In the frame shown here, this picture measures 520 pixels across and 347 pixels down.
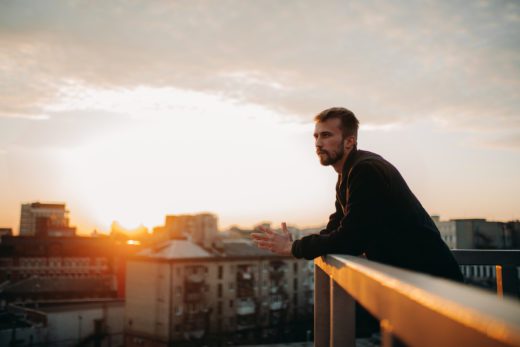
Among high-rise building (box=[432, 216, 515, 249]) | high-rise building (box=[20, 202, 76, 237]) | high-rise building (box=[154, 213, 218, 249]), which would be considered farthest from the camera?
high-rise building (box=[20, 202, 76, 237])

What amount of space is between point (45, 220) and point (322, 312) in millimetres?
72701

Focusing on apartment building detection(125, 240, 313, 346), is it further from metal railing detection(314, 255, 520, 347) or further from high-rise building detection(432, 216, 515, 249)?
metal railing detection(314, 255, 520, 347)

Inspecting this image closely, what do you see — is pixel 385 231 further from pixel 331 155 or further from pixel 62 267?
pixel 62 267

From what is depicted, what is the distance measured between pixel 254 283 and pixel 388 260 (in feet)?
166

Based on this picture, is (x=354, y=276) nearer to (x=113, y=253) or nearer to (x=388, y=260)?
(x=388, y=260)

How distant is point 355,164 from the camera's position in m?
2.33

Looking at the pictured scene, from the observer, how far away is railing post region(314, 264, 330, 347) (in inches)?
79.4

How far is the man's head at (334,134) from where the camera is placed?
281 centimetres

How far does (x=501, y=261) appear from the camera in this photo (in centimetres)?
252

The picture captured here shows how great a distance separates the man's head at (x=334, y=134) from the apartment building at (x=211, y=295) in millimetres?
42753

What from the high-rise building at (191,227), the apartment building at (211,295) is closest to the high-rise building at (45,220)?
the high-rise building at (191,227)

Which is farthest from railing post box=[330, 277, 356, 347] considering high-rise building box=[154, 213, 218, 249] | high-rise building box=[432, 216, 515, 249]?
high-rise building box=[154, 213, 218, 249]

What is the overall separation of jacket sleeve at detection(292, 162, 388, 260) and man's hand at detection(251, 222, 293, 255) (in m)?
0.44

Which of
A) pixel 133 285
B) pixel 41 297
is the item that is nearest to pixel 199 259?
pixel 133 285
